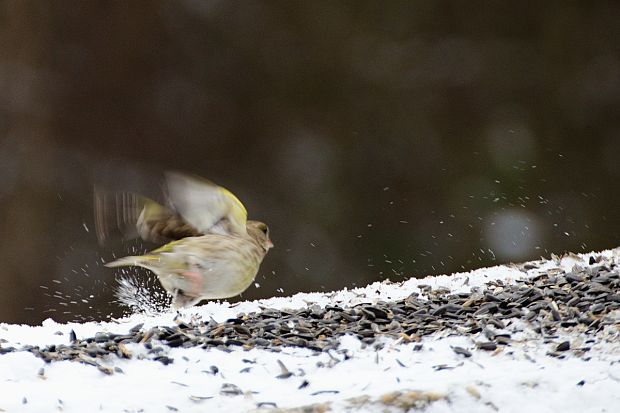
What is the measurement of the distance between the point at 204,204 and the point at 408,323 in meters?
1.12

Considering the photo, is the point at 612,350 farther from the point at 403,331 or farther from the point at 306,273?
the point at 306,273

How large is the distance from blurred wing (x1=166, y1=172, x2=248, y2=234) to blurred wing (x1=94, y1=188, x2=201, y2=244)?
0.05 m

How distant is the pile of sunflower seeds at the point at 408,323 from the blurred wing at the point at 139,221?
0.73 m

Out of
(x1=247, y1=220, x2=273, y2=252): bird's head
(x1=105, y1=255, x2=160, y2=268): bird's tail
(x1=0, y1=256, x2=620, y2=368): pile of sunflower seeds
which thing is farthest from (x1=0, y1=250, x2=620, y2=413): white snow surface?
(x1=247, y1=220, x2=273, y2=252): bird's head

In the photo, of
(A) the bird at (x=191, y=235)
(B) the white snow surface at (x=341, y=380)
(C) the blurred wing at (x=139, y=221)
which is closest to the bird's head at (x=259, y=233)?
(A) the bird at (x=191, y=235)

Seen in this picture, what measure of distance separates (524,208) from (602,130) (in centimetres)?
72

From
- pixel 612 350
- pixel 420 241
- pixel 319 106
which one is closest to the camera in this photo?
pixel 612 350

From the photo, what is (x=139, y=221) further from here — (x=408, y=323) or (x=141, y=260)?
(x=408, y=323)

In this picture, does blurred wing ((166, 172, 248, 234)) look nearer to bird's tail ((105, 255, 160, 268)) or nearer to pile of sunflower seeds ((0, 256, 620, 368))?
bird's tail ((105, 255, 160, 268))

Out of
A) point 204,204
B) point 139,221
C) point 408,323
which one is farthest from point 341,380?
point 139,221

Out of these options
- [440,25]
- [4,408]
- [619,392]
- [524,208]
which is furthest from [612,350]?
[440,25]

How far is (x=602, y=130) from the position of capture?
6.25 meters

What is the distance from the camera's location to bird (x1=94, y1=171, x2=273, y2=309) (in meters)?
3.46

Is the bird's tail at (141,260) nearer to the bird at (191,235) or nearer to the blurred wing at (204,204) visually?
the bird at (191,235)
